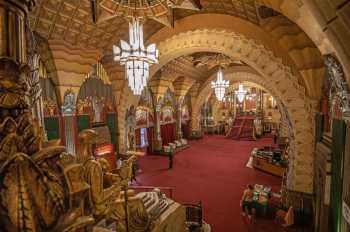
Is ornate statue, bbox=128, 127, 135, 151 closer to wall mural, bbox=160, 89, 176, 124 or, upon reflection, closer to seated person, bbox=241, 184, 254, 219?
wall mural, bbox=160, 89, 176, 124

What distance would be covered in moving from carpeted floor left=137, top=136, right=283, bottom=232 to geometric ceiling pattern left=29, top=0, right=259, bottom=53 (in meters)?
5.01

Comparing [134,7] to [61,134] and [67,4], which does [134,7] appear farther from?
[61,134]

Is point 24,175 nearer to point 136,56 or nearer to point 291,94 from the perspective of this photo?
point 136,56

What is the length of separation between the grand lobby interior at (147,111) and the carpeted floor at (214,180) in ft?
0.18

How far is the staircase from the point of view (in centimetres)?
1709

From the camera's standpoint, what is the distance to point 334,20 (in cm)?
128

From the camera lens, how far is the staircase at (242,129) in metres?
Answer: 17.1

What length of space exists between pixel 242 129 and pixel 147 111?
33.0 feet

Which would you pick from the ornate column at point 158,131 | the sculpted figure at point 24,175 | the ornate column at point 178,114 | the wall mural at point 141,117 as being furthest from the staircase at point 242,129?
the sculpted figure at point 24,175

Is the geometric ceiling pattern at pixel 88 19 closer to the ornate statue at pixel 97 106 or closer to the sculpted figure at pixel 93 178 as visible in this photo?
the ornate statue at pixel 97 106

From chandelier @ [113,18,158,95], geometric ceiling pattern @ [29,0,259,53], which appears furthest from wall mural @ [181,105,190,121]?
chandelier @ [113,18,158,95]

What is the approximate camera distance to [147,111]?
447 inches

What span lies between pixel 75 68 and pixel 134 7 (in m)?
2.89

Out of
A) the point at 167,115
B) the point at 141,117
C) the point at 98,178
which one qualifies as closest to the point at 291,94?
the point at 98,178
